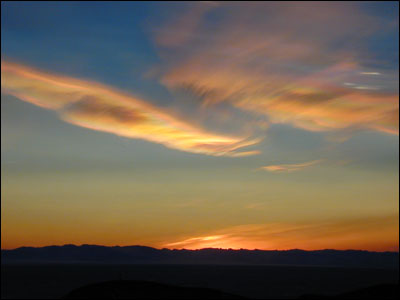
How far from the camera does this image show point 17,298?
11506 cm

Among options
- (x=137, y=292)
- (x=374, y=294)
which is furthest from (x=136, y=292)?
(x=374, y=294)

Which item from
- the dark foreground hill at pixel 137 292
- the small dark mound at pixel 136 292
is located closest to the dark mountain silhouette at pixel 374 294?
the dark foreground hill at pixel 137 292

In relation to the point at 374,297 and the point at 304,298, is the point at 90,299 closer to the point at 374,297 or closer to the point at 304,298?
the point at 304,298

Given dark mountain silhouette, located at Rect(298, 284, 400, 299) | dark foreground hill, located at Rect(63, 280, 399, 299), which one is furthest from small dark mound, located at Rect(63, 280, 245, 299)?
dark mountain silhouette, located at Rect(298, 284, 400, 299)

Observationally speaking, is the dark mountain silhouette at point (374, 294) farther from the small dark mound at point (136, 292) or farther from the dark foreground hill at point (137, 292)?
the small dark mound at point (136, 292)

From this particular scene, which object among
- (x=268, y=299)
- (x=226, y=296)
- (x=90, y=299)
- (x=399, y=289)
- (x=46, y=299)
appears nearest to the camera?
(x=90, y=299)

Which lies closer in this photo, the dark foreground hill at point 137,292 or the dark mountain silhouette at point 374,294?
the dark foreground hill at point 137,292

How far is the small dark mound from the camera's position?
2770 centimetres

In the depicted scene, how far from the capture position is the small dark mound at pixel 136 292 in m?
27.7

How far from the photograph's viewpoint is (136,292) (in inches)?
1113

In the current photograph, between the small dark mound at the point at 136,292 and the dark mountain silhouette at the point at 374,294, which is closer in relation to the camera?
the small dark mound at the point at 136,292

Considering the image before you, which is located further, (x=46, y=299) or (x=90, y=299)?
(x=46, y=299)

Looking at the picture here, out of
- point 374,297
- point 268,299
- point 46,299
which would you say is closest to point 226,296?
point 374,297

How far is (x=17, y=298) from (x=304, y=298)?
98010 mm
